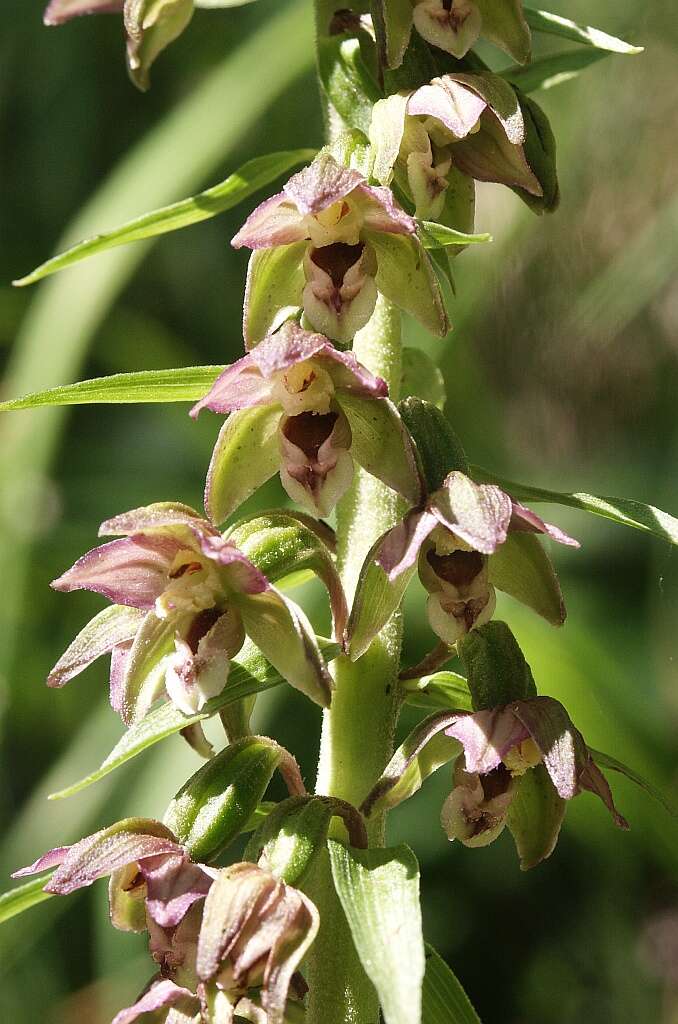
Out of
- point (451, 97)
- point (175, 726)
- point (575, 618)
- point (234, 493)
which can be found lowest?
point (575, 618)

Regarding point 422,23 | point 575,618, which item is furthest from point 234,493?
point 575,618

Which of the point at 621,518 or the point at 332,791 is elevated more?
the point at 621,518

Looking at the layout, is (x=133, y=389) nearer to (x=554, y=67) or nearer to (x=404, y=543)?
(x=404, y=543)

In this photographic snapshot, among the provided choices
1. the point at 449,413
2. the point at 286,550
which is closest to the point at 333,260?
the point at 286,550

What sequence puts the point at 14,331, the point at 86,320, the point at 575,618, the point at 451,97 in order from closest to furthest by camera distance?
the point at 451,97
the point at 86,320
the point at 575,618
the point at 14,331

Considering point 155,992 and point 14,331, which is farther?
point 14,331

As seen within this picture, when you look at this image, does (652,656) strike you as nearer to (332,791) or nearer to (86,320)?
(86,320)
